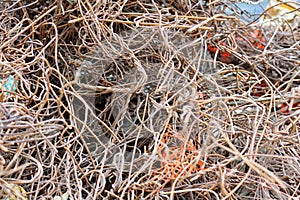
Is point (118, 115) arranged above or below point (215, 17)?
below

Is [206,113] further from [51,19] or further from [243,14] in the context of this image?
[243,14]

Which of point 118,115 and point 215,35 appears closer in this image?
point 118,115

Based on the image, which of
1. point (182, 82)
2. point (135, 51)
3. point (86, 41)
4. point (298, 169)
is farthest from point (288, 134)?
point (86, 41)

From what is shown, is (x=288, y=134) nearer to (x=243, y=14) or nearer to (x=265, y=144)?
(x=265, y=144)

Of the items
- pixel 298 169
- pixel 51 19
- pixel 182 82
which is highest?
pixel 51 19

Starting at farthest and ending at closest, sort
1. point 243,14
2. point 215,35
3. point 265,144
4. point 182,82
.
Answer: point 243,14
point 215,35
point 182,82
point 265,144

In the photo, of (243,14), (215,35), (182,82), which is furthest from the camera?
(243,14)

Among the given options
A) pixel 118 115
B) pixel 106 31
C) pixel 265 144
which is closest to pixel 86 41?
pixel 106 31
